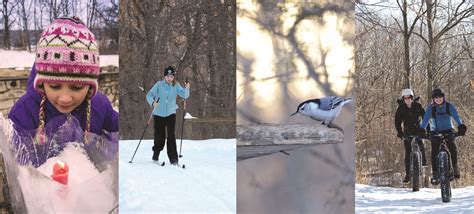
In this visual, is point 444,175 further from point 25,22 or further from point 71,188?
point 25,22

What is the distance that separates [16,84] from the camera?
264 cm

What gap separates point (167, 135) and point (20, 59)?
2.74ft

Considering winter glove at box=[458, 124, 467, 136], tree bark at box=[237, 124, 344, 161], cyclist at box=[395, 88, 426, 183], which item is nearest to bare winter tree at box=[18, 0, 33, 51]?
tree bark at box=[237, 124, 344, 161]

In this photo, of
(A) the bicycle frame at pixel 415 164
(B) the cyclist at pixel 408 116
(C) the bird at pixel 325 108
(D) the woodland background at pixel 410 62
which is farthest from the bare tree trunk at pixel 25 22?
(A) the bicycle frame at pixel 415 164

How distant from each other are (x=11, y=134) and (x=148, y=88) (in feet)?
2.35

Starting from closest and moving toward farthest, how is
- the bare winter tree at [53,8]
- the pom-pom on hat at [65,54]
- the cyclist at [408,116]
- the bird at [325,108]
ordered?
the pom-pom on hat at [65,54], the bare winter tree at [53,8], the bird at [325,108], the cyclist at [408,116]

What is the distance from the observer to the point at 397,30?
153 inches

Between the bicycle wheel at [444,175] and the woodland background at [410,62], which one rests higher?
the woodland background at [410,62]

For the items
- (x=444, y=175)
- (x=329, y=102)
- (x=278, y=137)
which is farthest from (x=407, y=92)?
(x=278, y=137)

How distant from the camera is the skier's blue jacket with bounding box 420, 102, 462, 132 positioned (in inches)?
147

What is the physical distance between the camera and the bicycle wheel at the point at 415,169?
3818mm

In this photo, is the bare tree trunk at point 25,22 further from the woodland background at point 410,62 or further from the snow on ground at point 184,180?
the woodland background at point 410,62

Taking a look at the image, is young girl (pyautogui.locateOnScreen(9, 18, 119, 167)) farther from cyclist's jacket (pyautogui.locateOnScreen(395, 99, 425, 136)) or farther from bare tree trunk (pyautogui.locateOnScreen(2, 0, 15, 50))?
cyclist's jacket (pyautogui.locateOnScreen(395, 99, 425, 136))

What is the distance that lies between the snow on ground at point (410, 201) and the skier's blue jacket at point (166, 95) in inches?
63.9
